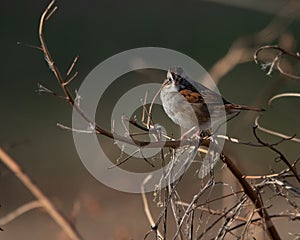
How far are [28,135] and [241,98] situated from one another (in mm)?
2409

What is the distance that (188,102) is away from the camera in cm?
307

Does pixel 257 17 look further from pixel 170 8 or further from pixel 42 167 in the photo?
pixel 42 167

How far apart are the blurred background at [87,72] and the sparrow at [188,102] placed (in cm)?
217

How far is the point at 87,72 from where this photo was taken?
10023 millimetres

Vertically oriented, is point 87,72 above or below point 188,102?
above

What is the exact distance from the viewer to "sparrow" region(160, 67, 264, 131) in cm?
292

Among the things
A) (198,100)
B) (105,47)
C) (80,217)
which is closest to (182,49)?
(105,47)

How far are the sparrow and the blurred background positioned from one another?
217cm

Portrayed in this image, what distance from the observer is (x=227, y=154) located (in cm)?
219

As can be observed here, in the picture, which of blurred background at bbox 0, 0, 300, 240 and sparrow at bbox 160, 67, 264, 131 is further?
blurred background at bbox 0, 0, 300, 240

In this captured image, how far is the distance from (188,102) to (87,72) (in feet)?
23.0

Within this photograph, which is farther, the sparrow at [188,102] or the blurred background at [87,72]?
the blurred background at [87,72]

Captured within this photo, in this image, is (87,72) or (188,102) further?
(87,72)

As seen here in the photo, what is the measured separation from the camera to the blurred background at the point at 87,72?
271 inches
